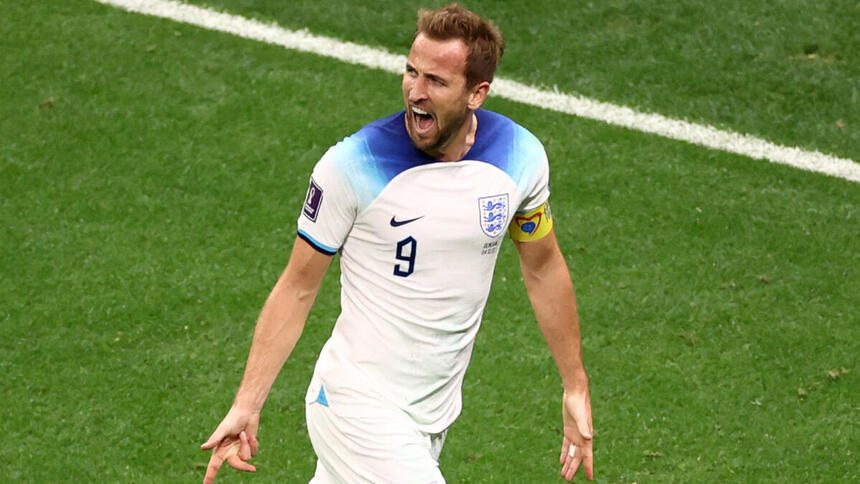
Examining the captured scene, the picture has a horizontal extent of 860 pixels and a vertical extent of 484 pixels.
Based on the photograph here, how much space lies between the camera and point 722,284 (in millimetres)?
7785

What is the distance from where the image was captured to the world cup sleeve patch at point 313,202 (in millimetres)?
4691

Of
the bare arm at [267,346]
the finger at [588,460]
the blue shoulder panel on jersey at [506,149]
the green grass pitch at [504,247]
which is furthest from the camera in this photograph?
the green grass pitch at [504,247]

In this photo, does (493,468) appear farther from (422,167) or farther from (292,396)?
(422,167)

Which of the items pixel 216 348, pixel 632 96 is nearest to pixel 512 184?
pixel 216 348

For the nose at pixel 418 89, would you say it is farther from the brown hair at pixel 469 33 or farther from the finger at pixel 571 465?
the finger at pixel 571 465

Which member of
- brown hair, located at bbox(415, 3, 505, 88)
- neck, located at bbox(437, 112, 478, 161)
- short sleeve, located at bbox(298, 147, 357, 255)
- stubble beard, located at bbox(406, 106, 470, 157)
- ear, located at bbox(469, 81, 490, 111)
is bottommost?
short sleeve, located at bbox(298, 147, 357, 255)

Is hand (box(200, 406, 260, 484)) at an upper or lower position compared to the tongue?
lower

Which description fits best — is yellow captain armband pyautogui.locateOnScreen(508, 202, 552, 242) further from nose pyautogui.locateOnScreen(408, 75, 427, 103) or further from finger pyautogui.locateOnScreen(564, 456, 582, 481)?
finger pyautogui.locateOnScreen(564, 456, 582, 481)

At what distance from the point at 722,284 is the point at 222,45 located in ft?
13.2

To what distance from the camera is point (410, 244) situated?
4.74m

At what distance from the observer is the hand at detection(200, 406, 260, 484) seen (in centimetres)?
473

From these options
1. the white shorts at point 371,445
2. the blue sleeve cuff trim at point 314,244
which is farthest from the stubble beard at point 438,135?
the white shorts at point 371,445

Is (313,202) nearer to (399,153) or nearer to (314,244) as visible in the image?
(314,244)

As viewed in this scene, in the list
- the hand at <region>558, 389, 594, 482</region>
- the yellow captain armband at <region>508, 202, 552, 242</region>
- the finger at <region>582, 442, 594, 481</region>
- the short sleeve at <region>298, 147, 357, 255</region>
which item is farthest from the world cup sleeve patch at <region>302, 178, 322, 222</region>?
the finger at <region>582, 442, 594, 481</region>
